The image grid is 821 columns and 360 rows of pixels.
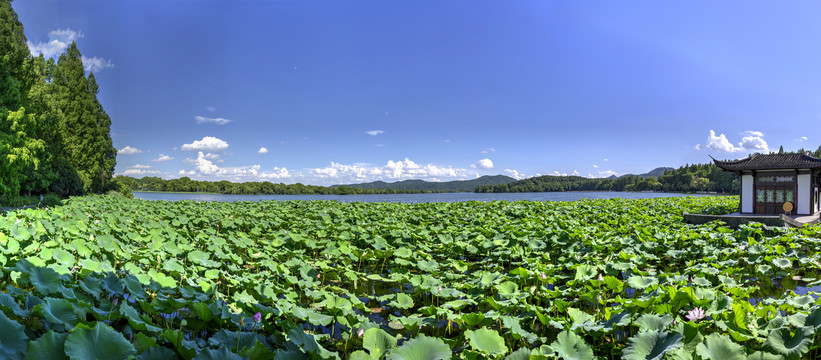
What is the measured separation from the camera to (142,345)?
7.09 ft

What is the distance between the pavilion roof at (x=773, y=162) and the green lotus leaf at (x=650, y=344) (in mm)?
16334

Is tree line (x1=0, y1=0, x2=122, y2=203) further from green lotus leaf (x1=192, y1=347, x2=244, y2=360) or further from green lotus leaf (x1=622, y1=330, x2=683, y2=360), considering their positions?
green lotus leaf (x1=622, y1=330, x2=683, y2=360)

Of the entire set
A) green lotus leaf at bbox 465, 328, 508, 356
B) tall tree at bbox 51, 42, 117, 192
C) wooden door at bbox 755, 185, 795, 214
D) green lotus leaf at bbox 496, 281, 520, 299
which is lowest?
green lotus leaf at bbox 496, 281, 520, 299

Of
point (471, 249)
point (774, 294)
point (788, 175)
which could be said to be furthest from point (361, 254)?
point (788, 175)

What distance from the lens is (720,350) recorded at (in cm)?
209

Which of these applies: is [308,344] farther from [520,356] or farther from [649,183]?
[649,183]

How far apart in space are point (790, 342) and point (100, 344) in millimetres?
3742

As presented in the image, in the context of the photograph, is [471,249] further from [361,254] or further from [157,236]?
[157,236]

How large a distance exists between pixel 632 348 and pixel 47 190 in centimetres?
3116

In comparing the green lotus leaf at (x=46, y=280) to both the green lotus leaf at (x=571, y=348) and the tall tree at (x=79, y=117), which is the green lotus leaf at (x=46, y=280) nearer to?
the green lotus leaf at (x=571, y=348)

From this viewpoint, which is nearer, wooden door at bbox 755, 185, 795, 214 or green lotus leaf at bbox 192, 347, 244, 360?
green lotus leaf at bbox 192, 347, 244, 360

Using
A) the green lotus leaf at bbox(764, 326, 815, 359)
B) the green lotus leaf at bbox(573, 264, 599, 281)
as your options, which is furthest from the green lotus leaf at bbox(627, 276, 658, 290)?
the green lotus leaf at bbox(764, 326, 815, 359)

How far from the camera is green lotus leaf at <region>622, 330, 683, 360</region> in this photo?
6.86 feet

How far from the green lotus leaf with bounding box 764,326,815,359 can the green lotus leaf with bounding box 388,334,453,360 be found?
1.88 m
